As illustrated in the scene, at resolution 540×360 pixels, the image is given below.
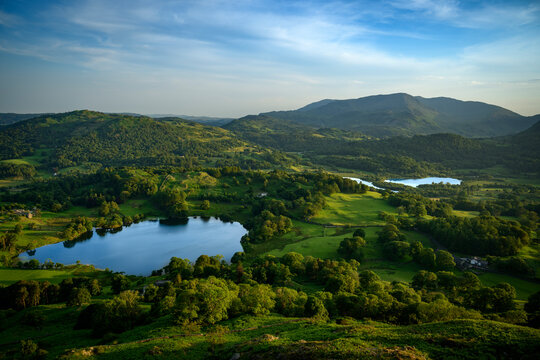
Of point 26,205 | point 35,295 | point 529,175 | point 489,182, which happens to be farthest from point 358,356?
point 529,175

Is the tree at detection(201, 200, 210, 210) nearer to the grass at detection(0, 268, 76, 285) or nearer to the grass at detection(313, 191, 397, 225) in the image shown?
the grass at detection(313, 191, 397, 225)

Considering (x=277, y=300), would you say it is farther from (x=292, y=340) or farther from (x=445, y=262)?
(x=445, y=262)

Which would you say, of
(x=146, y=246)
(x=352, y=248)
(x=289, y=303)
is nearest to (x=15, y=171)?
(x=146, y=246)

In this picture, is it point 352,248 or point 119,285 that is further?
point 352,248

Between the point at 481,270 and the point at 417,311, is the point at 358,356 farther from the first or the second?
the point at 481,270

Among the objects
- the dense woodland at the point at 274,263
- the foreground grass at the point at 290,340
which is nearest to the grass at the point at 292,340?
the foreground grass at the point at 290,340

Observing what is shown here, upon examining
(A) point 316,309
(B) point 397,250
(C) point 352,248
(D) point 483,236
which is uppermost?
(D) point 483,236

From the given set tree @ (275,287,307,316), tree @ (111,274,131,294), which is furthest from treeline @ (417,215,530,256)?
tree @ (111,274,131,294)
